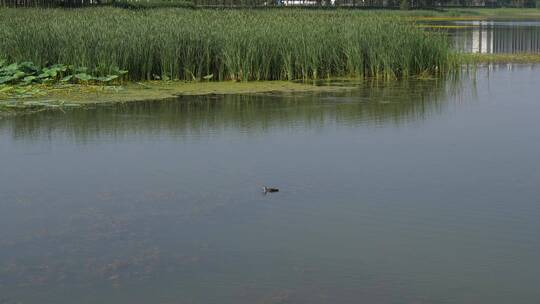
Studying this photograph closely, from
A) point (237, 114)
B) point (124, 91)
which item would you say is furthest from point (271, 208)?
point (124, 91)

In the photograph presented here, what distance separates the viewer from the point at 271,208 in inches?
216

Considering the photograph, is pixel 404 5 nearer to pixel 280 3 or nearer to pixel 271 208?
pixel 280 3

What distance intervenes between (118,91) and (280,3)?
41.7m

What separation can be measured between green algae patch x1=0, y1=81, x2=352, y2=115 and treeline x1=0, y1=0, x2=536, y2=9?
52.8 feet

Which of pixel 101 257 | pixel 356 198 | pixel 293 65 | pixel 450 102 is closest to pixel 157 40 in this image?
pixel 293 65

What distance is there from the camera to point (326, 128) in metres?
8.54

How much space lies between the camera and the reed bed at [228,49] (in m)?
12.0

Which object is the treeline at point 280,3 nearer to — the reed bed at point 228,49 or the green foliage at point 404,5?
the green foliage at point 404,5

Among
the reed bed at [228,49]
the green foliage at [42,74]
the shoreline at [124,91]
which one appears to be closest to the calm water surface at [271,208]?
the shoreline at [124,91]

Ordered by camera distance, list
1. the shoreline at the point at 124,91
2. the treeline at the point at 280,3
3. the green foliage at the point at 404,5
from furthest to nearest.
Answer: the green foliage at the point at 404,5
the treeline at the point at 280,3
the shoreline at the point at 124,91

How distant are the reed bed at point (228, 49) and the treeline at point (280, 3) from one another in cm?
1497

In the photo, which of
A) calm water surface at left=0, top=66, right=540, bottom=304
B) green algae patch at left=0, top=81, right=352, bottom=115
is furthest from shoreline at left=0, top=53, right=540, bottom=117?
calm water surface at left=0, top=66, right=540, bottom=304

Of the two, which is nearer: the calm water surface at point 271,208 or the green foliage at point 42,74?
the calm water surface at point 271,208

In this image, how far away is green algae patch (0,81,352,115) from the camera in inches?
408
